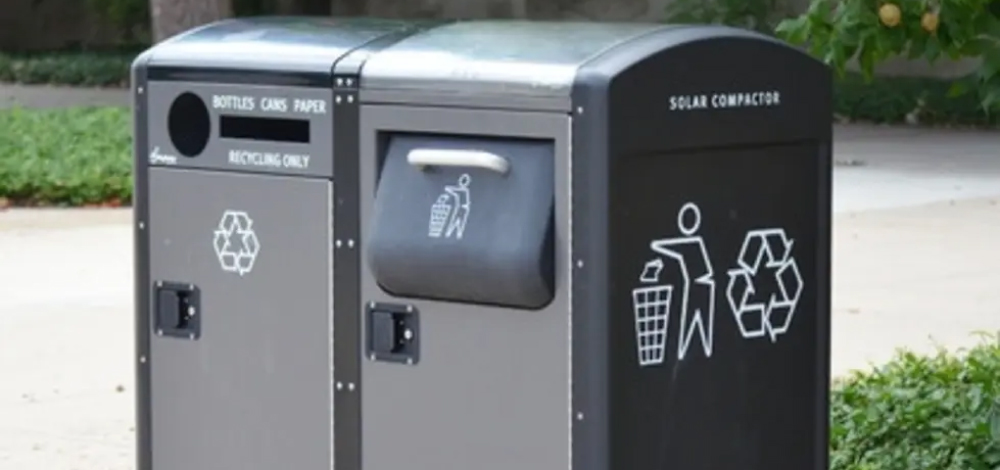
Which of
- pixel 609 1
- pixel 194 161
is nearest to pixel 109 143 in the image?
pixel 194 161

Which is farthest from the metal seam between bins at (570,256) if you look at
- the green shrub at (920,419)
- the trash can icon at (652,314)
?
the green shrub at (920,419)

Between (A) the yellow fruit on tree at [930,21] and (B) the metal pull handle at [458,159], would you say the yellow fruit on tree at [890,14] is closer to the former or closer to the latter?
(A) the yellow fruit on tree at [930,21]

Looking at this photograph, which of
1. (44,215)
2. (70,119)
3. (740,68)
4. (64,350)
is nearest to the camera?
(740,68)

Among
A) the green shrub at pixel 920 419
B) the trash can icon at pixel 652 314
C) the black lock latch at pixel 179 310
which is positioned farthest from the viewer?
the green shrub at pixel 920 419

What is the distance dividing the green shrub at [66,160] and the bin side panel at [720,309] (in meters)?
9.97

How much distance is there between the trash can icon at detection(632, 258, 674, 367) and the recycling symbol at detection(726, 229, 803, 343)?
8.0 inches

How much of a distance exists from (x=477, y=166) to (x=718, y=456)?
2.60 feet

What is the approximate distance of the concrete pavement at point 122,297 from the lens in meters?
7.32

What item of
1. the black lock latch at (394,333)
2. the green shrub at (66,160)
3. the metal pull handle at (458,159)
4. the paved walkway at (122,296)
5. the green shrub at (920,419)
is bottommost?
the green shrub at (66,160)

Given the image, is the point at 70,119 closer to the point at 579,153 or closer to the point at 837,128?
the point at 837,128

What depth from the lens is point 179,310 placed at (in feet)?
14.3

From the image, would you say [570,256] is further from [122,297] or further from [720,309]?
[122,297]

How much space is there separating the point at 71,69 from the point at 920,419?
2441 cm

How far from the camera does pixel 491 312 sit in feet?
12.7
